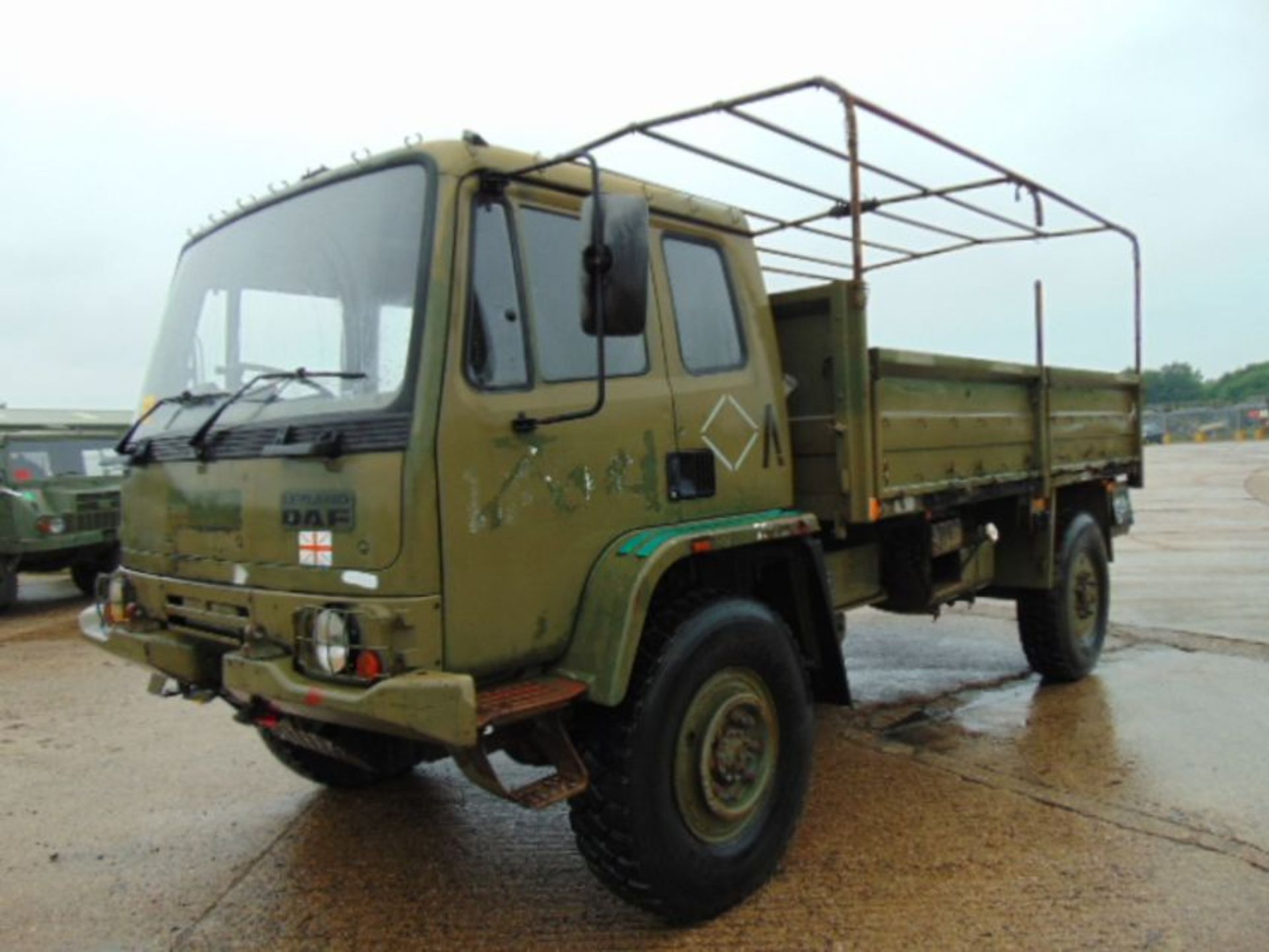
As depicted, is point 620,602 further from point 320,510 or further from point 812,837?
point 812,837

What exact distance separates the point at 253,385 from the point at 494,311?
94 centimetres

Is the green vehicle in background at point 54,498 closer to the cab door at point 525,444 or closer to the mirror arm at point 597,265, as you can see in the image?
the cab door at point 525,444

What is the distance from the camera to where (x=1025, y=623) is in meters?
5.96

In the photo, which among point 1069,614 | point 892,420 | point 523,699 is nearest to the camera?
point 523,699

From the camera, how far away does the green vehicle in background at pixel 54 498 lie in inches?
394

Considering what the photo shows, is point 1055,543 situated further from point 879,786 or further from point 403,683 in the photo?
point 403,683

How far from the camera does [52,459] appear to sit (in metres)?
10.8

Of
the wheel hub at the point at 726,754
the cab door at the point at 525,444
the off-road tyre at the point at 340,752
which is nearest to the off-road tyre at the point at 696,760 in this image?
the wheel hub at the point at 726,754

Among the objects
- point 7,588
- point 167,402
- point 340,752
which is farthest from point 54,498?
point 340,752

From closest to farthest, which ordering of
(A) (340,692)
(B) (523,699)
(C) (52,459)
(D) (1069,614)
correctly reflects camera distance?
(A) (340,692) < (B) (523,699) < (D) (1069,614) < (C) (52,459)

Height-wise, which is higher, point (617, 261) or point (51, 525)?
point (617, 261)

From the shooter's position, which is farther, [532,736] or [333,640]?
[532,736]

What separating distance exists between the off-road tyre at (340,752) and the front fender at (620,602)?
88cm

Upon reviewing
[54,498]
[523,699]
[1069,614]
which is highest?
[54,498]
